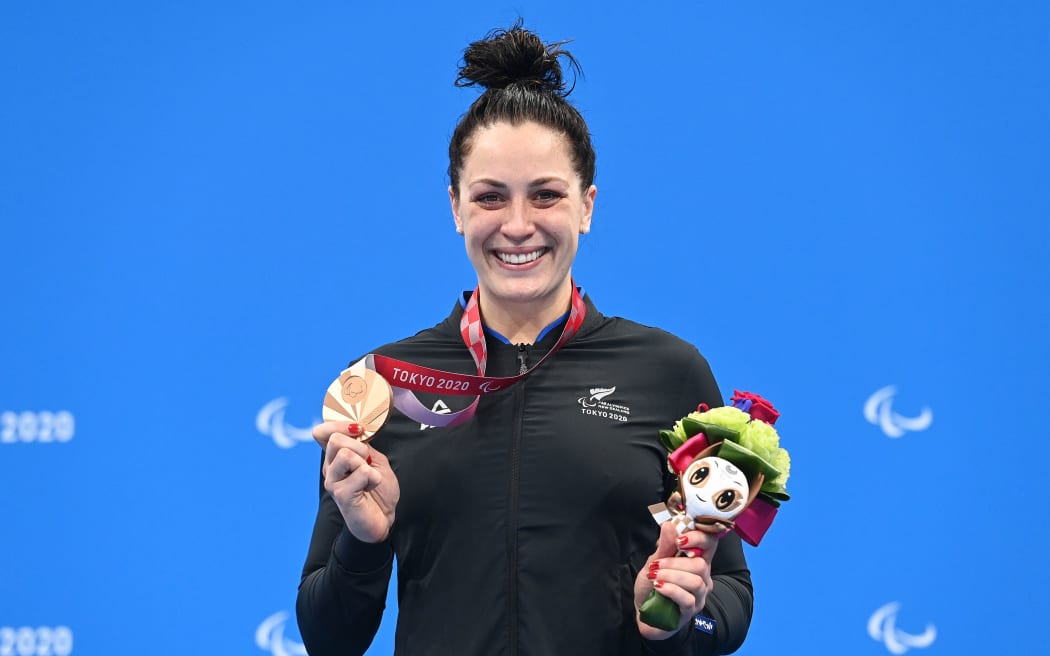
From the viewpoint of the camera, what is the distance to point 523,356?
5.08 ft

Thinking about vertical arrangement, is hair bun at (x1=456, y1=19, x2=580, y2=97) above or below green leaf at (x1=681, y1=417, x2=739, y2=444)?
above

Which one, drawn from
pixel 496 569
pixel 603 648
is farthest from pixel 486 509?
pixel 603 648

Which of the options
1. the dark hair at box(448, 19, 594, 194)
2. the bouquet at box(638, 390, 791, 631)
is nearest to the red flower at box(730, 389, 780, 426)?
the bouquet at box(638, 390, 791, 631)

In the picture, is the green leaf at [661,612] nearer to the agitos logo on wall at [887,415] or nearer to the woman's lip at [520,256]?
the woman's lip at [520,256]

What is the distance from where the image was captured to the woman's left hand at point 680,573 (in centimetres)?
124

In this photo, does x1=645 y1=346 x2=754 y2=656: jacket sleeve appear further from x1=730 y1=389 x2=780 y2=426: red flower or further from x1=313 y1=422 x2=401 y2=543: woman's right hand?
x1=313 y1=422 x2=401 y2=543: woman's right hand

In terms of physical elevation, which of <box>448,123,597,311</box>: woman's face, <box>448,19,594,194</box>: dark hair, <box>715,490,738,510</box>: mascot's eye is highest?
<box>448,19,594,194</box>: dark hair

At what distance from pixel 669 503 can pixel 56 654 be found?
193cm

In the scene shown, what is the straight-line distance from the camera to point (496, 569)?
1.38 metres

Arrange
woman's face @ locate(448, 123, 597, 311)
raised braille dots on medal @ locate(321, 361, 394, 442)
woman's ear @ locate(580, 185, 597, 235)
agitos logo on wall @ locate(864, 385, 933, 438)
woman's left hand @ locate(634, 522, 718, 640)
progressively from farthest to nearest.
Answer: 1. agitos logo on wall @ locate(864, 385, 933, 438)
2. woman's ear @ locate(580, 185, 597, 235)
3. woman's face @ locate(448, 123, 597, 311)
4. raised braille dots on medal @ locate(321, 361, 394, 442)
5. woman's left hand @ locate(634, 522, 718, 640)

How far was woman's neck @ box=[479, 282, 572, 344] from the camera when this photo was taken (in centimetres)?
157

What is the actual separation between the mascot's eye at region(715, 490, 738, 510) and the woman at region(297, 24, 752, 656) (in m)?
0.04

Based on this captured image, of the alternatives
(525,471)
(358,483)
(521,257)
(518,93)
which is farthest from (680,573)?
(518,93)

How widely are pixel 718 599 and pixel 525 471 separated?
0.31 meters
